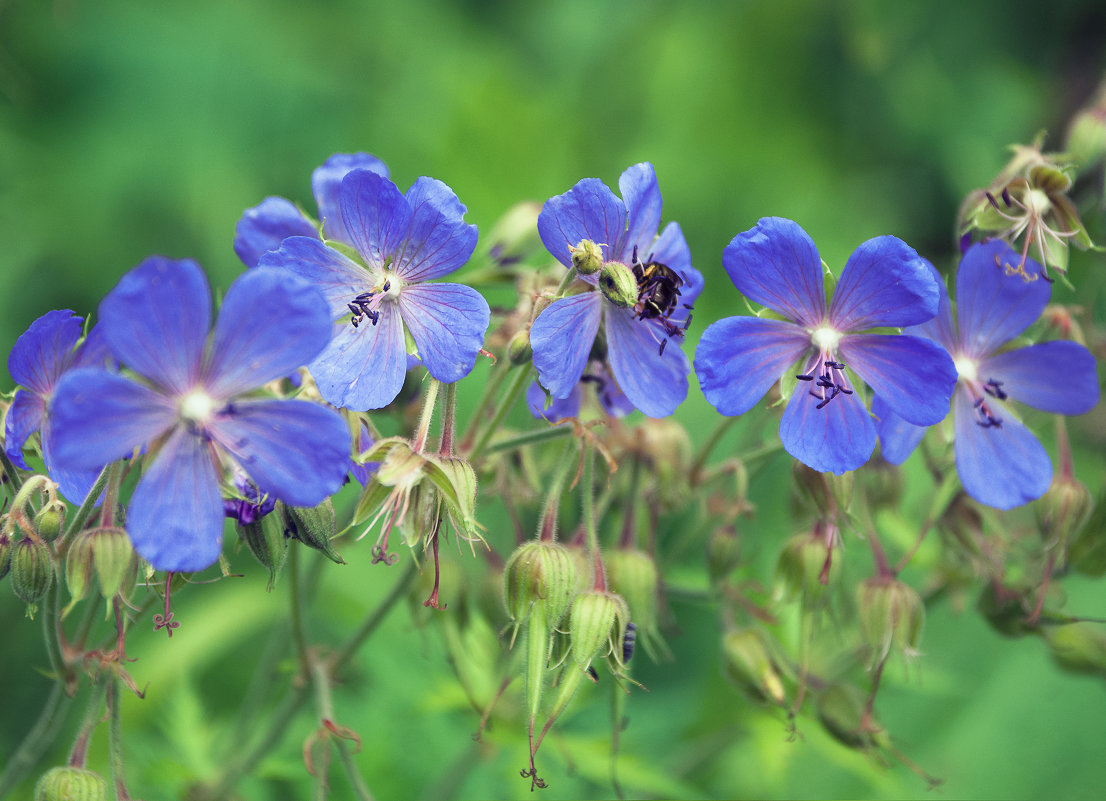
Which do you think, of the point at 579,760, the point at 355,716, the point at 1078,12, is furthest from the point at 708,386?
the point at 1078,12

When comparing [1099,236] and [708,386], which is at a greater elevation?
[1099,236]

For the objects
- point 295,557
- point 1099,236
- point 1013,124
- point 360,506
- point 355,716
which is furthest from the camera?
point 1013,124

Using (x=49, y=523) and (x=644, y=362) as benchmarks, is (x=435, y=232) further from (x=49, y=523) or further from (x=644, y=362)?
(x=49, y=523)

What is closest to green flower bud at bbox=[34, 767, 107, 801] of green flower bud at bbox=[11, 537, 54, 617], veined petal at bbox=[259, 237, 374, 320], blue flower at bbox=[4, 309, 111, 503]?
green flower bud at bbox=[11, 537, 54, 617]

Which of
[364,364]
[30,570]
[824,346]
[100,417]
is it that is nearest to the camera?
[100,417]

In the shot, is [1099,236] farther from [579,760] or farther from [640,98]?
[640,98]

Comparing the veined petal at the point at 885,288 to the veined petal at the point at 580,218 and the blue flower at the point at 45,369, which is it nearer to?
the veined petal at the point at 580,218

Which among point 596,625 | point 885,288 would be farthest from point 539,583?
point 885,288
